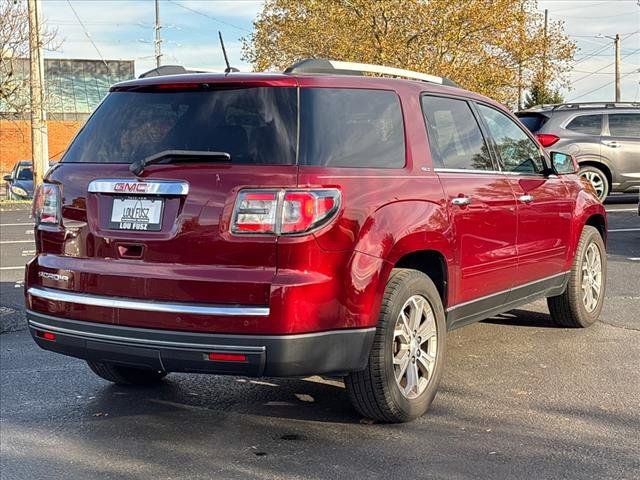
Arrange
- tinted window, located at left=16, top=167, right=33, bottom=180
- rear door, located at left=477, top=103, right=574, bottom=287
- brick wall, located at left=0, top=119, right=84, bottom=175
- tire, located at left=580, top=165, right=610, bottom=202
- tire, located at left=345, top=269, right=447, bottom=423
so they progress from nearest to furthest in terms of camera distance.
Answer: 1. tire, located at left=345, top=269, right=447, bottom=423
2. rear door, located at left=477, top=103, right=574, bottom=287
3. tire, located at left=580, top=165, right=610, bottom=202
4. tinted window, located at left=16, top=167, right=33, bottom=180
5. brick wall, located at left=0, top=119, right=84, bottom=175

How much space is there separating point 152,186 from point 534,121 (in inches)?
497

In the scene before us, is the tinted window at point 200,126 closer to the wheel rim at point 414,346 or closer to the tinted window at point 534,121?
the wheel rim at point 414,346

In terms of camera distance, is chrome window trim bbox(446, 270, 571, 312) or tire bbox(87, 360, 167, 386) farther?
tire bbox(87, 360, 167, 386)

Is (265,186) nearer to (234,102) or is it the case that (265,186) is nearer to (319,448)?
(234,102)

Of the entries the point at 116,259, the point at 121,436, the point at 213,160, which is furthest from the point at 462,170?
the point at 121,436

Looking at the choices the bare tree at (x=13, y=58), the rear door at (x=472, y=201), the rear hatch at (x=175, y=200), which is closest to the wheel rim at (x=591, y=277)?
the rear door at (x=472, y=201)

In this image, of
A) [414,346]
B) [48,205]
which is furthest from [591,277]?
[48,205]

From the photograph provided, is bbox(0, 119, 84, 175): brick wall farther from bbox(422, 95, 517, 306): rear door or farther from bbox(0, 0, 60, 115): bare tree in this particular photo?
bbox(422, 95, 517, 306): rear door

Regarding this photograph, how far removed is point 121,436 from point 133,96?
1787 mm

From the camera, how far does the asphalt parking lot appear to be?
386cm

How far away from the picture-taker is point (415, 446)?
13.4 ft

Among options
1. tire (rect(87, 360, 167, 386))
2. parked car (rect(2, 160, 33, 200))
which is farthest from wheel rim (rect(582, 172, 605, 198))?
parked car (rect(2, 160, 33, 200))

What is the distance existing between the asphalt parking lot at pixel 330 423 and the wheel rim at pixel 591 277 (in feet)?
1.62

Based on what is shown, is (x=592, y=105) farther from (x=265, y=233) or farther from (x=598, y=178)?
(x=265, y=233)
